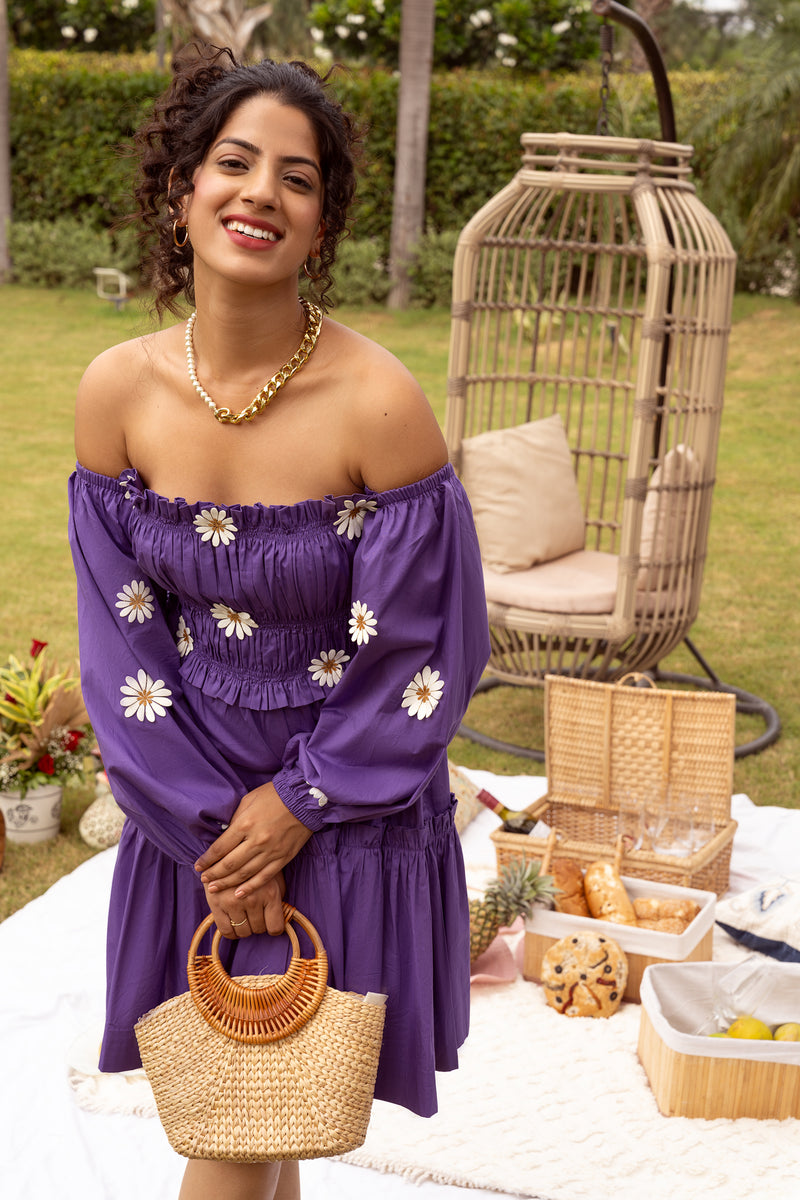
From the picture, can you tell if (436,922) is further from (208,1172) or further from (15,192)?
(15,192)

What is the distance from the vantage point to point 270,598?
1.59m

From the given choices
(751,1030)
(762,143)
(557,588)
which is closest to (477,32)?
(762,143)

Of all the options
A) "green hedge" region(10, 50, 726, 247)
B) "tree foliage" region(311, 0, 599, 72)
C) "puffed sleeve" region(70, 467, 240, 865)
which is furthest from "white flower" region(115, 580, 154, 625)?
"tree foliage" region(311, 0, 599, 72)

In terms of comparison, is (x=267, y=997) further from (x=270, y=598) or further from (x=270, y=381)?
(x=270, y=381)

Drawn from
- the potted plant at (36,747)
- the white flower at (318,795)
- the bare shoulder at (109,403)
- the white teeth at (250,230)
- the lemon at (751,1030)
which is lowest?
the potted plant at (36,747)

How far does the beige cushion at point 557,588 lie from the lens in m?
4.27

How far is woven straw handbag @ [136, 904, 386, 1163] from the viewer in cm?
149

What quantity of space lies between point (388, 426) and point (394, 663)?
11.5 inches

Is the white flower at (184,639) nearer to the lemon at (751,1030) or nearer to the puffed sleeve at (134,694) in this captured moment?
the puffed sleeve at (134,694)

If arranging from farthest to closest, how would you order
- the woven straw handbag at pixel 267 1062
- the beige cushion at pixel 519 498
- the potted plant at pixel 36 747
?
the beige cushion at pixel 519 498
the potted plant at pixel 36 747
the woven straw handbag at pixel 267 1062

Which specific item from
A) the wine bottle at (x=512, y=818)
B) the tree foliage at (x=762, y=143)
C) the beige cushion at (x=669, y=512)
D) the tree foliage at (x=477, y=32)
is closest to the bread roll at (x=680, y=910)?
the wine bottle at (x=512, y=818)

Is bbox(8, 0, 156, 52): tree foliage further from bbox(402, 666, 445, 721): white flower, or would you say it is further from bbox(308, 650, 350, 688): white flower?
bbox(402, 666, 445, 721): white flower

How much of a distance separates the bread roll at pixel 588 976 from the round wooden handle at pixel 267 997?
143 cm

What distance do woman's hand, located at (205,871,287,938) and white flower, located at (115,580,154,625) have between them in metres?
0.37
